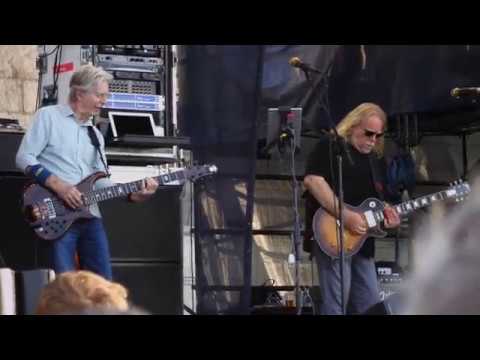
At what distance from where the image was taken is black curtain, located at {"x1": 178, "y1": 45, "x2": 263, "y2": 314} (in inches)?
255

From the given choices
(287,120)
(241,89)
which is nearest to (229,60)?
(241,89)

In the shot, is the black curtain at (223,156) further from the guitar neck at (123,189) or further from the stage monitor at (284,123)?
the guitar neck at (123,189)

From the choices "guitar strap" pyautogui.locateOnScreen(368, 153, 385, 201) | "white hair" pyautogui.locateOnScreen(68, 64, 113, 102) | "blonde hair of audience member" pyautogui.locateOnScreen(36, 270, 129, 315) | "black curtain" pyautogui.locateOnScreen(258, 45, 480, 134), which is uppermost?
"black curtain" pyautogui.locateOnScreen(258, 45, 480, 134)

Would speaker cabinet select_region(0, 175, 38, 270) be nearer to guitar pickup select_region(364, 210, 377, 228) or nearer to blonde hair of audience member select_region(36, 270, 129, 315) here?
guitar pickup select_region(364, 210, 377, 228)

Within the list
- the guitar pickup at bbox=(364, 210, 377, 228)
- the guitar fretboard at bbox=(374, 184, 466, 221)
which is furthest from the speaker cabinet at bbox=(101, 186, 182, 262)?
the guitar fretboard at bbox=(374, 184, 466, 221)

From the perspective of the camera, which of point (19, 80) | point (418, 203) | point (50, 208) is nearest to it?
point (50, 208)

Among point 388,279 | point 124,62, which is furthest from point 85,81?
point 388,279

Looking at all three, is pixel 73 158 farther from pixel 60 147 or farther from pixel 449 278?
pixel 449 278

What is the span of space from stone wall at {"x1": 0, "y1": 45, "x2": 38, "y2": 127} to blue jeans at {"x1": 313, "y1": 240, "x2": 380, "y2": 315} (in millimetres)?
2408

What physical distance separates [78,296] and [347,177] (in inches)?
197

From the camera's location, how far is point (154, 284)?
6.18 m

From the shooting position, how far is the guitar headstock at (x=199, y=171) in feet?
20.6

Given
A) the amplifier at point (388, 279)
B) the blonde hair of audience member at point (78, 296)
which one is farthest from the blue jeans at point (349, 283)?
the blonde hair of audience member at point (78, 296)

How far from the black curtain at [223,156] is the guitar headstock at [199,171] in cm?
27
